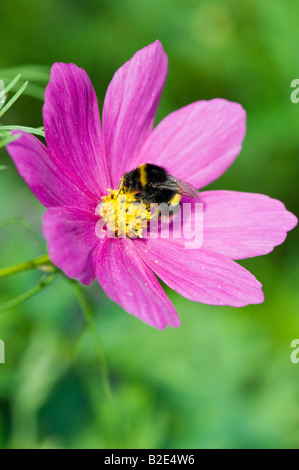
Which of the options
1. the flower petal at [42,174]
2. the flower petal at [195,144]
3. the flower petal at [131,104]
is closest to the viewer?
the flower petal at [42,174]

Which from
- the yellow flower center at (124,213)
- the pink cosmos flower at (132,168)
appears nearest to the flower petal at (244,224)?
the pink cosmos flower at (132,168)

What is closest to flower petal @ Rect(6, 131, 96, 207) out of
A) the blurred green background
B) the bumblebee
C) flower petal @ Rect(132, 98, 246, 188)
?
the bumblebee

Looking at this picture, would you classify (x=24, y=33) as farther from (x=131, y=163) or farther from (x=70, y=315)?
(x=131, y=163)

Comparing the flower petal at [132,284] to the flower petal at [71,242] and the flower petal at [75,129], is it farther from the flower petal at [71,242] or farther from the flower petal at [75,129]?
the flower petal at [75,129]

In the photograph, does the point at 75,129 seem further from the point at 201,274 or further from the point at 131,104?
the point at 201,274

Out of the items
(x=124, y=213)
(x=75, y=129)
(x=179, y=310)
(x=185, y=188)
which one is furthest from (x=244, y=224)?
(x=179, y=310)
